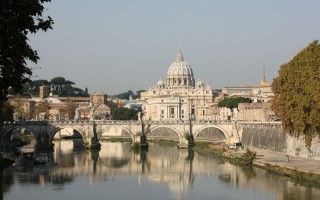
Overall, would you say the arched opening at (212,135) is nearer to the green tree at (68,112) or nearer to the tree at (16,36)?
the green tree at (68,112)

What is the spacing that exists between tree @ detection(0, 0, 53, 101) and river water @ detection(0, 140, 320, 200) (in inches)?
591

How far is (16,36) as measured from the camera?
13.9 m

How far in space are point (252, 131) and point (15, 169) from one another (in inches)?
918

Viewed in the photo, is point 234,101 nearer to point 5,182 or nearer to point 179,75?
point 5,182

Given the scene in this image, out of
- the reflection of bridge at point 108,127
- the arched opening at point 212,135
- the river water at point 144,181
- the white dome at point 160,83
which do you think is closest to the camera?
the river water at point 144,181

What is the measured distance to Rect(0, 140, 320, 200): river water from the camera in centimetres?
2975

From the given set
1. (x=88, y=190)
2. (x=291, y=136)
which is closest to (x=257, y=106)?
(x=291, y=136)

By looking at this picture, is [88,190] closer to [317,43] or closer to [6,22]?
[317,43]

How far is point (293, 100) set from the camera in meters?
37.3

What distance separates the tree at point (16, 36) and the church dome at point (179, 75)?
11367cm

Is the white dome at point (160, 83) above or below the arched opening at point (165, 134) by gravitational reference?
above

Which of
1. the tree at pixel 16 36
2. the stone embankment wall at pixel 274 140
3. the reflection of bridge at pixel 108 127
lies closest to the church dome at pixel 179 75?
the reflection of bridge at pixel 108 127

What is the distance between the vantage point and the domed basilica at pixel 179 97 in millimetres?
103562

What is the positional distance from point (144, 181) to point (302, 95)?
9774 millimetres
